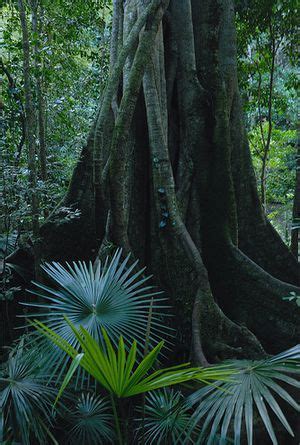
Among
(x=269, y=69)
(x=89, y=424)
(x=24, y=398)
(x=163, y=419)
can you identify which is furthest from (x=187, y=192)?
(x=269, y=69)

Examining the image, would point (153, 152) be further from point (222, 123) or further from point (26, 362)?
point (26, 362)

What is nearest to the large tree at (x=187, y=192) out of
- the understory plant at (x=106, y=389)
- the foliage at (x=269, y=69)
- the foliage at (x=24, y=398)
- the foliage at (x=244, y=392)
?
the understory plant at (x=106, y=389)

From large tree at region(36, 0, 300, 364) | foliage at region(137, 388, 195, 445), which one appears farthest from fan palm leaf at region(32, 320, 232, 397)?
large tree at region(36, 0, 300, 364)

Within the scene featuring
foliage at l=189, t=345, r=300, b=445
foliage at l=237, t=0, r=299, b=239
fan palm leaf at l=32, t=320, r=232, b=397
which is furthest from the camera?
foliage at l=237, t=0, r=299, b=239

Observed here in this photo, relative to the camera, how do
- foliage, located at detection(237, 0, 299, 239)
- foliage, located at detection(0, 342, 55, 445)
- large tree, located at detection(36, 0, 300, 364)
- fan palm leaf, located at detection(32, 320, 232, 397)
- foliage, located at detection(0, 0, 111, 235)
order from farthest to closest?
foliage, located at detection(237, 0, 299, 239) < foliage, located at detection(0, 0, 111, 235) < large tree, located at detection(36, 0, 300, 364) < foliage, located at detection(0, 342, 55, 445) < fan palm leaf, located at detection(32, 320, 232, 397)

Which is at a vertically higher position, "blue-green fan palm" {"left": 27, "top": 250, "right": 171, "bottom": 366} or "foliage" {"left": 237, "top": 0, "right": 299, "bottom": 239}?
"foliage" {"left": 237, "top": 0, "right": 299, "bottom": 239}

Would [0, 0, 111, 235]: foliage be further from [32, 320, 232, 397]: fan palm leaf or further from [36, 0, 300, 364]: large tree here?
[32, 320, 232, 397]: fan palm leaf

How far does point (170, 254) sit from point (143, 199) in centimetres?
72

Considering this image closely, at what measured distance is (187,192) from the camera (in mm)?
4254

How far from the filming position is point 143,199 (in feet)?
13.7

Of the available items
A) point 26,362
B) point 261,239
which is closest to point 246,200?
point 261,239

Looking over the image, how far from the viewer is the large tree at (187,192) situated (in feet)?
11.3

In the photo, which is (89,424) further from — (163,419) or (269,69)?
(269,69)

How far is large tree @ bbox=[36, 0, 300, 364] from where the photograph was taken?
135 inches
